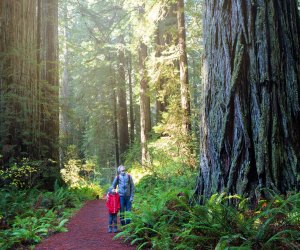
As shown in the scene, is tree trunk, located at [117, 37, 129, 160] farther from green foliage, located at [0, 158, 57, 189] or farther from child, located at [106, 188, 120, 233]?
child, located at [106, 188, 120, 233]

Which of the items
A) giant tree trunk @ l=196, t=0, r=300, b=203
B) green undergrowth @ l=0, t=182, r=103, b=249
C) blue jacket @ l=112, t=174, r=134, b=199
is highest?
giant tree trunk @ l=196, t=0, r=300, b=203

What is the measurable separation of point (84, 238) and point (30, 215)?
230 cm

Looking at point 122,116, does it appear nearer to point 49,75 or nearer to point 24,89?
point 49,75

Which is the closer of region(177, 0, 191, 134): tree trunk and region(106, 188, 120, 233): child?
region(106, 188, 120, 233): child

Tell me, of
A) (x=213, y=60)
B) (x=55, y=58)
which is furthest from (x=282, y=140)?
(x=55, y=58)

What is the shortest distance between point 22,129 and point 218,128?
754 centimetres

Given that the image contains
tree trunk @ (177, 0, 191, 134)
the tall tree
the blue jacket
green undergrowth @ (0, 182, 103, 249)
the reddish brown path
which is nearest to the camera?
the reddish brown path

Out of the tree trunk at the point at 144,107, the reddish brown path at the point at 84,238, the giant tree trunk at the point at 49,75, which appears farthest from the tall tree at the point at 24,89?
the tree trunk at the point at 144,107

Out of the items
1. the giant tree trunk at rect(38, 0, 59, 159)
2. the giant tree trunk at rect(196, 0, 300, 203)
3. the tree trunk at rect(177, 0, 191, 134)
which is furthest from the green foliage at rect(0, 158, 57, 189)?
the giant tree trunk at rect(196, 0, 300, 203)

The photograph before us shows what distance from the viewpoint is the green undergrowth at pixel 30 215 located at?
20.3 ft

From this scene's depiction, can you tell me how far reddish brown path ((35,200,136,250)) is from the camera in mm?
5620

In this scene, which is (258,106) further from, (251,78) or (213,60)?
(213,60)

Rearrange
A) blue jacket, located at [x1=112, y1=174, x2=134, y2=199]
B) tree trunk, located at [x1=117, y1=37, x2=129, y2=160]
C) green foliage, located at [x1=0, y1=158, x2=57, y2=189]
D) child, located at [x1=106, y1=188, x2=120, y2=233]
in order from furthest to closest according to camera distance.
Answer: tree trunk, located at [x1=117, y1=37, x2=129, y2=160]
green foliage, located at [x1=0, y1=158, x2=57, y2=189]
blue jacket, located at [x1=112, y1=174, x2=134, y2=199]
child, located at [x1=106, y1=188, x2=120, y2=233]

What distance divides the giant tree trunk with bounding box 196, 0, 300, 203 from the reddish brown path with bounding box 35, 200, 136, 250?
1.97 m
